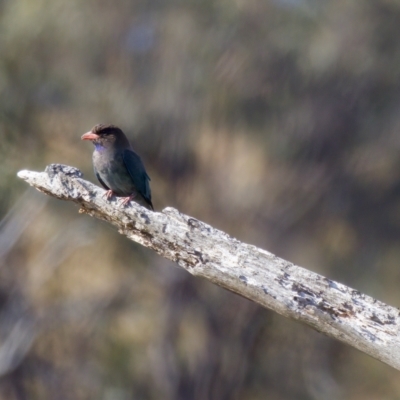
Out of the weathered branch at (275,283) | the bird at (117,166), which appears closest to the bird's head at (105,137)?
the bird at (117,166)

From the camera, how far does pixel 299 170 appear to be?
9.62 metres

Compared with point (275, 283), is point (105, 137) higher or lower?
higher

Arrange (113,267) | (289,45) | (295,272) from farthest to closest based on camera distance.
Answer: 1. (113,267)
2. (289,45)
3. (295,272)

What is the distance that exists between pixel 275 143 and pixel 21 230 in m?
2.98

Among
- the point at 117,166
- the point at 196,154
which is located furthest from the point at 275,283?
the point at 196,154

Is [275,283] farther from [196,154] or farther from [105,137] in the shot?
[196,154]

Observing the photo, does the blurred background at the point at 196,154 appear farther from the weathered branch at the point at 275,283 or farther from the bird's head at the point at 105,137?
the weathered branch at the point at 275,283

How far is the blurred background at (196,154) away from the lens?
9461 millimetres

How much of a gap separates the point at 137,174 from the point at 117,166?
0.46 feet

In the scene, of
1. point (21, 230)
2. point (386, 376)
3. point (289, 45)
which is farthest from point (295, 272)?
point (386, 376)

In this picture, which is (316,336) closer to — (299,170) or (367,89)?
(299,170)

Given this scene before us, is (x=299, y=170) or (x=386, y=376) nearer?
(x=299, y=170)

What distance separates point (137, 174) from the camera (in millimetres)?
5488

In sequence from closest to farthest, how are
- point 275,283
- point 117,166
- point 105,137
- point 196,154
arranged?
point 275,283 → point 117,166 → point 105,137 → point 196,154
